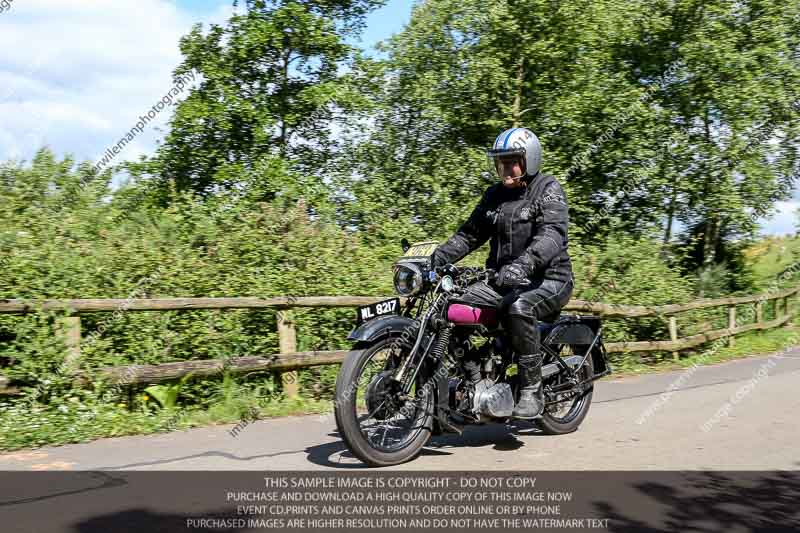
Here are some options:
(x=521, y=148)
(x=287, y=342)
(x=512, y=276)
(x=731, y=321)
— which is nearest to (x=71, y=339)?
(x=287, y=342)

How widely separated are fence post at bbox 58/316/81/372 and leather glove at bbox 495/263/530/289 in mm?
3848

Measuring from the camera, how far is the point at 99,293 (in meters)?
7.98

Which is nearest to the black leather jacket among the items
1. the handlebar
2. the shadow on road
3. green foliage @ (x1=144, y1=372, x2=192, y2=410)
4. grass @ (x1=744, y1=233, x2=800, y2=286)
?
the handlebar

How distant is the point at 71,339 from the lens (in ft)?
22.6

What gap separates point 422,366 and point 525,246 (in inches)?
52.5

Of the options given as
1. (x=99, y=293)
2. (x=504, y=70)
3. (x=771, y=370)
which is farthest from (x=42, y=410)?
(x=504, y=70)

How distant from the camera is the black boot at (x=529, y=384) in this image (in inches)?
234

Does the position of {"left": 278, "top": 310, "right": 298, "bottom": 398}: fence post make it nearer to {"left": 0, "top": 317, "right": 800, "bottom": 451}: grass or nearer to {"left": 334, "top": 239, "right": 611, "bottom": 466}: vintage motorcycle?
{"left": 0, "top": 317, "right": 800, "bottom": 451}: grass

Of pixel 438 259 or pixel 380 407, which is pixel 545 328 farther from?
pixel 380 407

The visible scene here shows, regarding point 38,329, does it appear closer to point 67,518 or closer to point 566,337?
point 67,518

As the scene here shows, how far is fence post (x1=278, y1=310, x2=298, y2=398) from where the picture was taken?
816 centimetres

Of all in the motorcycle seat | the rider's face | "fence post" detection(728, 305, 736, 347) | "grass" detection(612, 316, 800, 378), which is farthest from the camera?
"fence post" detection(728, 305, 736, 347)

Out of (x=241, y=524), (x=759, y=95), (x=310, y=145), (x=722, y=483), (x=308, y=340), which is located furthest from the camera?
(x=310, y=145)

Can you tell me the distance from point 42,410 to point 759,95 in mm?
22743
